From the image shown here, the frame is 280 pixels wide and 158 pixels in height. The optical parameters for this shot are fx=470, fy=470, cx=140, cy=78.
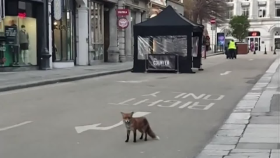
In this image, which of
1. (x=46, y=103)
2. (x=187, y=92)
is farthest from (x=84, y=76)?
(x=46, y=103)

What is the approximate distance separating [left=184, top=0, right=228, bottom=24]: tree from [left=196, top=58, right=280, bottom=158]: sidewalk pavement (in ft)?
158

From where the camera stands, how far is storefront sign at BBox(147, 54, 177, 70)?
24056mm

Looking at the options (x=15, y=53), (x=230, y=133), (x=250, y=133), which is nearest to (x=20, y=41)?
(x=15, y=53)

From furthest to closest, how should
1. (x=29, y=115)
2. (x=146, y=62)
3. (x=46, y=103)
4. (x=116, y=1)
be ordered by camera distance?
(x=116, y=1) < (x=146, y=62) < (x=46, y=103) < (x=29, y=115)

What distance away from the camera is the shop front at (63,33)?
25812 millimetres

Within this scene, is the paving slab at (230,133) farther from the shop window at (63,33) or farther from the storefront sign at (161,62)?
the shop window at (63,33)

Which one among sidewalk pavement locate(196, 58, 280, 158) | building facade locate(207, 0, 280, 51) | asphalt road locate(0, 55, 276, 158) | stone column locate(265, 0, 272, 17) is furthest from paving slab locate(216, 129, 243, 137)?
stone column locate(265, 0, 272, 17)

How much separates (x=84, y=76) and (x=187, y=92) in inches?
272

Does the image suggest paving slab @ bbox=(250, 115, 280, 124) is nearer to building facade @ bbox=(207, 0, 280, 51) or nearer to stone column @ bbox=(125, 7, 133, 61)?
stone column @ bbox=(125, 7, 133, 61)

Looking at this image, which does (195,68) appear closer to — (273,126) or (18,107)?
(18,107)

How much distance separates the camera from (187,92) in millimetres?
15039

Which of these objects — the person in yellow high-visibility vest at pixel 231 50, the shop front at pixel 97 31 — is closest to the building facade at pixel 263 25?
the person in yellow high-visibility vest at pixel 231 50

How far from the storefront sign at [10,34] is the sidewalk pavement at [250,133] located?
13918 millimetres

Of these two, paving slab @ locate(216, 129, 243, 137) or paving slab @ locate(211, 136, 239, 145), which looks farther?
paving slab @ locate(216, 129, 243, 137)
